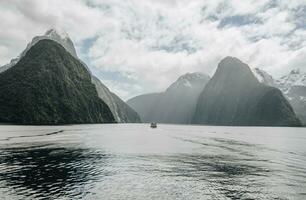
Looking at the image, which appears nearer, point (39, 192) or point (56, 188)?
point (39, 192)

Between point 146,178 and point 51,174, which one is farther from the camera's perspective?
point 51,174

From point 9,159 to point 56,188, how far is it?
25.0 meters

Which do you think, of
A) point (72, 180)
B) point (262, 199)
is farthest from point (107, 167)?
point (262, 199)

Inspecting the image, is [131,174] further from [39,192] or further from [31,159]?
[31,159]

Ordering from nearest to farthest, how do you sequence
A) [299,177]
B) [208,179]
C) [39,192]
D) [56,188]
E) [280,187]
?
[39,192], [56,188], [280,187], [208,179], [299,177]

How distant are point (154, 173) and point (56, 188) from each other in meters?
15.6

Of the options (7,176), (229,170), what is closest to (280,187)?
(229,170)

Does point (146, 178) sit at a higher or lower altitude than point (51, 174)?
lower

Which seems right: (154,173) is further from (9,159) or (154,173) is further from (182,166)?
(9,159)

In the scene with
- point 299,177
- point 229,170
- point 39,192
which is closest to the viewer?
point 39,192

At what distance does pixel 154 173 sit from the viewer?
149 ft

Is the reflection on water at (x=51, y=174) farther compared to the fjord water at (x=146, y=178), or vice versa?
the reflection on water at (x=51, y=174)

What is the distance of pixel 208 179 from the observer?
41469 millimetres

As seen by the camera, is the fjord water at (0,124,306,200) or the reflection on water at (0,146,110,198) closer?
the fjord water at (0,124,306,200)
